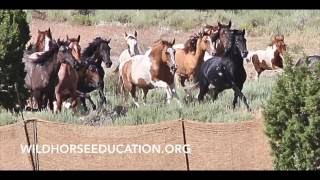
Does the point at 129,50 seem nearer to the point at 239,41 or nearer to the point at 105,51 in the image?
the point at 105,51

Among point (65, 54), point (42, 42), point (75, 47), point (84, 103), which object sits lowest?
point (84, 103)

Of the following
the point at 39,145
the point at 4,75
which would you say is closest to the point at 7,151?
the point at 39,145

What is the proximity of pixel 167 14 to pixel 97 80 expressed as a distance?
1.49 metres

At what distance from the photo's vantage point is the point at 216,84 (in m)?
10.5

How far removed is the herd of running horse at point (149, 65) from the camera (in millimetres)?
10492

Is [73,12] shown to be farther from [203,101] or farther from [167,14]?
[203,101]

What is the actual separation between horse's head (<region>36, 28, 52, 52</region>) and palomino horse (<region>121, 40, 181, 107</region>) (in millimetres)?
1233

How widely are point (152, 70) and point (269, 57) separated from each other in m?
1.80

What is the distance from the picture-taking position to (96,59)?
10703mm

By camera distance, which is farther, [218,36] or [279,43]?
[218,36]

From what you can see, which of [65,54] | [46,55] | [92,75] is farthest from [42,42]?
[92,75]

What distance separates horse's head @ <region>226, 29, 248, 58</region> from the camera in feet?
34.3

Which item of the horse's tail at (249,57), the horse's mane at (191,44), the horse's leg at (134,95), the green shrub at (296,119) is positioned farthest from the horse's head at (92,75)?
the green shrub at (296,119)

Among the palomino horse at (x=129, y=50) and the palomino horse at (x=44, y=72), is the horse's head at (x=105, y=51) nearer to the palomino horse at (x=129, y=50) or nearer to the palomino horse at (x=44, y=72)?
the palomino horse at (x=129, y=50)
